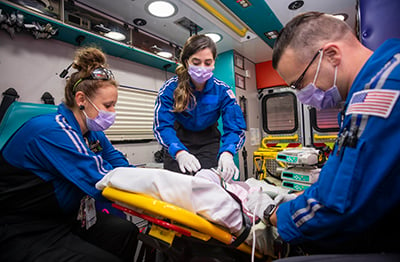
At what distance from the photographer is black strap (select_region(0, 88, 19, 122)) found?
196 cm

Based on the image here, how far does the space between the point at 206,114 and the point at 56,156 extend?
1.21 meters

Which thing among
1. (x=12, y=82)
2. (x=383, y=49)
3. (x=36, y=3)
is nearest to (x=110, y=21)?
(x=36, y=3)

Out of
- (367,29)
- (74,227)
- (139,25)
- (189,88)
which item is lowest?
(74,227)

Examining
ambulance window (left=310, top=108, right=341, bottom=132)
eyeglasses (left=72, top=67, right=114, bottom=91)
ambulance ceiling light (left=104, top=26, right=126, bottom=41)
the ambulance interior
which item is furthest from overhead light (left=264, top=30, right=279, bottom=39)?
eyeglasses (left=72, top=67, right=114, bottom=91)

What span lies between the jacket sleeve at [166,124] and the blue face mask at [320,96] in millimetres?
985

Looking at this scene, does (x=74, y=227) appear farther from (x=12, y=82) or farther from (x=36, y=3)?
(x=36, y=3)

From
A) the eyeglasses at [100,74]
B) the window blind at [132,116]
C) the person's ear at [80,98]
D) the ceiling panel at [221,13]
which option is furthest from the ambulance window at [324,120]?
the person's ear at [80,98]

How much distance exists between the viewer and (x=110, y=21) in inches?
101

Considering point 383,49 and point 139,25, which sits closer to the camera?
point 383,49

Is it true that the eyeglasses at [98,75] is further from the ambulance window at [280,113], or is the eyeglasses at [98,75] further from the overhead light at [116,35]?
the ambulance window at [280,113]

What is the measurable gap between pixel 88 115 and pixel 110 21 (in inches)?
68.4

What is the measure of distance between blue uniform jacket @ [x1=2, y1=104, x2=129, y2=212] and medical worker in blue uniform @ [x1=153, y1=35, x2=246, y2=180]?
0.70m

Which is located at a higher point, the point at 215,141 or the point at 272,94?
the point at 272,94

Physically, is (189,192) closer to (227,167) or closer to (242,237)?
(242,237)
